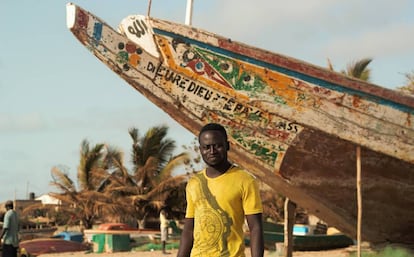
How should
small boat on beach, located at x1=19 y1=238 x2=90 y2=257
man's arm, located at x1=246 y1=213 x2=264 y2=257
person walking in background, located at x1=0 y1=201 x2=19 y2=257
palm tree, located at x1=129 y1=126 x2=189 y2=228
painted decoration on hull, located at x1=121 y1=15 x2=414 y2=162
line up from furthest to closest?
1. palm tree, located at x1=129 y1=126 x2=189 y2=228
2. small boat on beach, located at x1=19 y1=238 x2=90 y2=257
3. person walking in background, located at x1=0 y1=201 x2=19 y2=257
4. painted decoration on hull, located at x1=121 y1=15 x2=414 y2=162
5. man's arm, located at x1=246 y1=213 x2=264 y2=257

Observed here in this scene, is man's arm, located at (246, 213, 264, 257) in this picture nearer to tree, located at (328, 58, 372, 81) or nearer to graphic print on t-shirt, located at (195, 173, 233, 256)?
graphic print on t-shirt, located at (195, 173, 233, 256)

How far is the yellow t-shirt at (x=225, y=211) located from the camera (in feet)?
11.1

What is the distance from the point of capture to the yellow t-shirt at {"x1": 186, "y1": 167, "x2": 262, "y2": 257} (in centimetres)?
337

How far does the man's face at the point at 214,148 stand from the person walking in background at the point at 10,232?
662cm

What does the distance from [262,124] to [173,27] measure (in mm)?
1542

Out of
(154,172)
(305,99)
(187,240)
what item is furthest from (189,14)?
(154,172)

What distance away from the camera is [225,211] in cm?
337

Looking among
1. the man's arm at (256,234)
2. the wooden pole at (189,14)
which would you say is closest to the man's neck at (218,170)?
the man's arm at (256,234)

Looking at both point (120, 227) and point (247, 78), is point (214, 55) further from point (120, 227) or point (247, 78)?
point (120, 227)

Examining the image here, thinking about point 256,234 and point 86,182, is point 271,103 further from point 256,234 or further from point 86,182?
point 86,182

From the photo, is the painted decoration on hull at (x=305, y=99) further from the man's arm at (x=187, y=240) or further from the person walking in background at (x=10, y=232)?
the man's arm at (x=187, y=240)

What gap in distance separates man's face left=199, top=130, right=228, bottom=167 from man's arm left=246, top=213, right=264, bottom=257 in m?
0.30

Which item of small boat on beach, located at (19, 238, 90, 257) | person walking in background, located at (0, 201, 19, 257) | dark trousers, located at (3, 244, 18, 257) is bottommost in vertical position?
small boat on beach, located at (19, 238, 90, 257)

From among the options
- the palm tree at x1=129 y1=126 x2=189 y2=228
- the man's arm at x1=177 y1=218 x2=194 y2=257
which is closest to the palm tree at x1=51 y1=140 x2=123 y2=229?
the palm tree at x1=129 y1=126 x2=189 y2=228
